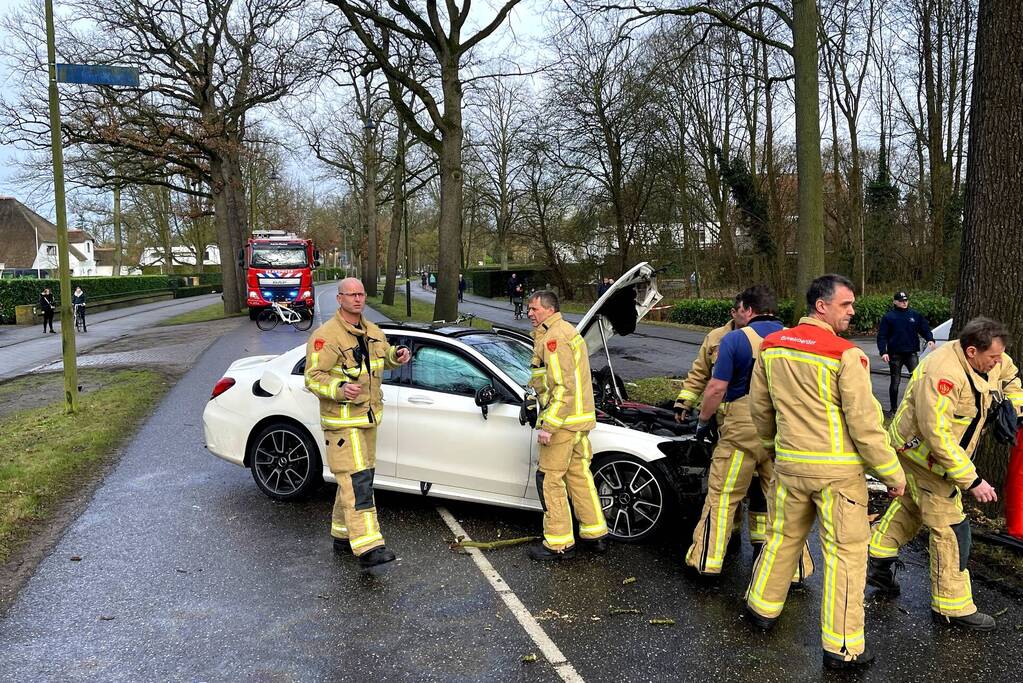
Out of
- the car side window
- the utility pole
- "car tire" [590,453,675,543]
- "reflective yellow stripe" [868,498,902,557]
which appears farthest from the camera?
the utility pole

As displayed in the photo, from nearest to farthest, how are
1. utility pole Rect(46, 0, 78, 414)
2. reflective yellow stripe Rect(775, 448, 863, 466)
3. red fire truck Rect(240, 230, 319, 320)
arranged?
reflective yellow stripe Rect(775, 448, 863, 466) → utility pole Rect(46, 0, 78, 414) → red fire truck Rect(240, 230, 319, 320)

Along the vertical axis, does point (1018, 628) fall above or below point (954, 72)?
below

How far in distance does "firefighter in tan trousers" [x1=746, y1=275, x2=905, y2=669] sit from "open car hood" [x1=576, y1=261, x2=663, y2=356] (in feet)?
6.33

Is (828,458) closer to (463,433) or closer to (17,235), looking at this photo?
(463,433)

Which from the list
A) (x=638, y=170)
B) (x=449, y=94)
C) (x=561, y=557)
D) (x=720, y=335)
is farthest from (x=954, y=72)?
(x=561, y=557)

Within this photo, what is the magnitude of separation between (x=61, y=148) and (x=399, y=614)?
8.92 meters

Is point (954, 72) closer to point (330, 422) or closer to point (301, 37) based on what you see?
point (301, 37)

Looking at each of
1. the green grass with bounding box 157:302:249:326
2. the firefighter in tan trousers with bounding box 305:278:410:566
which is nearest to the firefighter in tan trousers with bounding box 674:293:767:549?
the firefighter in tan trousers with bounding box 305:278:410:566

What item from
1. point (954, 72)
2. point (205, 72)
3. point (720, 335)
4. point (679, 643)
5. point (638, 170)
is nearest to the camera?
point (679, 643)

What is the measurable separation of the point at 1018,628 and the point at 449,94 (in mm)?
16176

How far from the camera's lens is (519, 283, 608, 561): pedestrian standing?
194 inches

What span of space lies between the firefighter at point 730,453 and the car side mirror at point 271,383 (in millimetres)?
3397

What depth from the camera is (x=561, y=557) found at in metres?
5.09

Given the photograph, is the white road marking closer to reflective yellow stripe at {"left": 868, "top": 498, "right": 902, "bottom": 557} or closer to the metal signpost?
reflective yellow stripe at {"left": 868, "top": 498, "right": 902, "bottom": 557}
